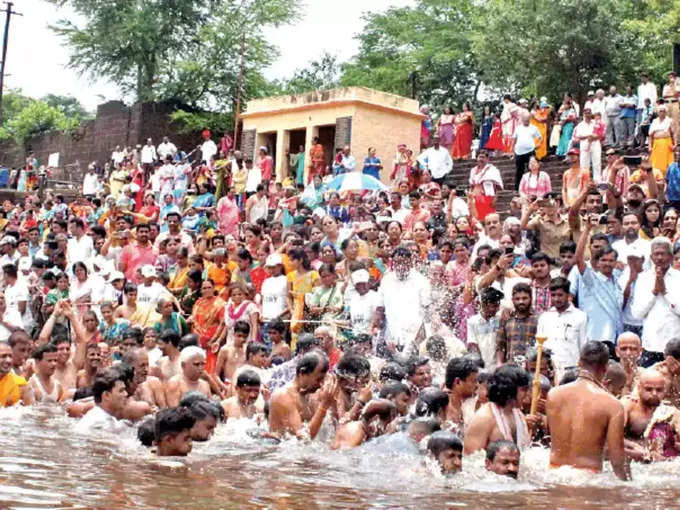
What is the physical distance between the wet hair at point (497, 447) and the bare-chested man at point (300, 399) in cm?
181

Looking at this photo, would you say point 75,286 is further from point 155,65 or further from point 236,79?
point 155,65

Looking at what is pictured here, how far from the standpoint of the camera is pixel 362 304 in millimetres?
10367

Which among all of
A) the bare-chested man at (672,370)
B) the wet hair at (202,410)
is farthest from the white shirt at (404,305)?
the bare-chested man at (672,370)

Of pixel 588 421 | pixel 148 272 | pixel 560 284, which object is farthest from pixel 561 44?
pixel 588 421

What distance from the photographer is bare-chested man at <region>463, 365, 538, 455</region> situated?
6305mm

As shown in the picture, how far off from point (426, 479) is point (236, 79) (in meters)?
32.5

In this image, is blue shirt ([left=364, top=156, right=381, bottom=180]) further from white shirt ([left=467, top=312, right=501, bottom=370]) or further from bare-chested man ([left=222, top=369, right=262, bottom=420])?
bare-chested man ([left=222, top=369, right=262, bottom=420])

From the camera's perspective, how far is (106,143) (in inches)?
1438

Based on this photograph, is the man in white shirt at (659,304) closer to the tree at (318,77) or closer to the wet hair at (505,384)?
the wet hair at (505,384)

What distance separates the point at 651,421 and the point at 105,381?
4367mm

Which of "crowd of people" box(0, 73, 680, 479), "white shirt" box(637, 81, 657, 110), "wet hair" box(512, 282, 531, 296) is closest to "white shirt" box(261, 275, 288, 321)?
"crowd of people" box(0, 73, 680, 479)

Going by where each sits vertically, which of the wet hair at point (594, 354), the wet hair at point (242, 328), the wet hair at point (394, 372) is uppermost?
the wet hair at point (594, 354)

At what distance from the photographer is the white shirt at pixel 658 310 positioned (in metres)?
8.41

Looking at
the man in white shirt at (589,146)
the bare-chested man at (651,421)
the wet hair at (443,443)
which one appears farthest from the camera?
the man in white shirt at (589,146)
